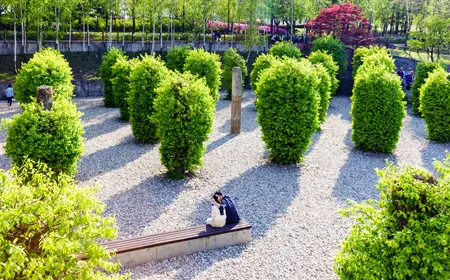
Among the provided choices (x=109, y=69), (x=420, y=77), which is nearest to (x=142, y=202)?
(x=109, y=69)

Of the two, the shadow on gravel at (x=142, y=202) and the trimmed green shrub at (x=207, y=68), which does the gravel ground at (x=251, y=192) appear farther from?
the trimmed green shrub at (x=207, y=68)

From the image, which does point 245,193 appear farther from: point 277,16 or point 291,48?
point 277,16

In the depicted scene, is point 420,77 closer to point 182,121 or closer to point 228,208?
point 182,121

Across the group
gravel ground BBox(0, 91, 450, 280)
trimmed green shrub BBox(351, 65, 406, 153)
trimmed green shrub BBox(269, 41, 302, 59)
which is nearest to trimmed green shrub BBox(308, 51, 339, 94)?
trimmed green shrub BBox(269, 41, 302, 59)

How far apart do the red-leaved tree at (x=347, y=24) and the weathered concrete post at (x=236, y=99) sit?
80.5 feet

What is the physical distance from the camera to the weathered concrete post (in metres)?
20.4

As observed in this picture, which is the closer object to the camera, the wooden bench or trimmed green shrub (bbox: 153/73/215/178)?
the wooden bench

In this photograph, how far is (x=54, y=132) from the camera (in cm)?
1191

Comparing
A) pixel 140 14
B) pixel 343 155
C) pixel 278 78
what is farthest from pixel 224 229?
pixel 140 14

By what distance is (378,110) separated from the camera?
55.6 ft

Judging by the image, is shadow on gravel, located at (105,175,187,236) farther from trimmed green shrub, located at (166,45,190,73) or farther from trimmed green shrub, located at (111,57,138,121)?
trimmed green shrub, located at (166,45,190,73)

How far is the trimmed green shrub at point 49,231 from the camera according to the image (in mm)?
4648

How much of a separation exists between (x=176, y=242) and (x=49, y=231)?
4.62 meters

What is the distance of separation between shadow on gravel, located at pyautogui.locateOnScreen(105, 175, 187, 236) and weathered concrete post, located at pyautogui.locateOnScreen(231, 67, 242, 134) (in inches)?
285
